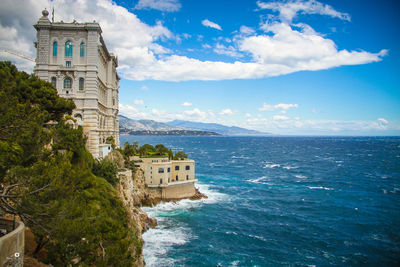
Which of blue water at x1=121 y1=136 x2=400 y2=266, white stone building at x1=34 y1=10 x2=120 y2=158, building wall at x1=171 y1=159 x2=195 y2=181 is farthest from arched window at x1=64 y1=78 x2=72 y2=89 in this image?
building wall at x1=171 y1=159 x2=195 y2=181

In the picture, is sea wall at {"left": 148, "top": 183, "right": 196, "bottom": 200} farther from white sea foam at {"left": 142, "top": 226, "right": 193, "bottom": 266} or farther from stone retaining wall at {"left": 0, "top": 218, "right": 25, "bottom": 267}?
stone retaining wall at {"left": 0, "top": 218, "right": 25, "bottom": 267}

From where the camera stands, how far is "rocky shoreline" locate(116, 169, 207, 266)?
43.4 meters

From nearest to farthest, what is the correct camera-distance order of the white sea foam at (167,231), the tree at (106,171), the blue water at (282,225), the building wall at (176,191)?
the white sea foam at (167,231) → the blue water at (282,225) → the tree at (106,171) → the building wall at (176,191)

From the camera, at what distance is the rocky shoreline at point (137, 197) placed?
142 ft

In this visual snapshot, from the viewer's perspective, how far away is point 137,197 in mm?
56844

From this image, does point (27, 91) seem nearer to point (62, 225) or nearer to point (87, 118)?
point (87, 118)

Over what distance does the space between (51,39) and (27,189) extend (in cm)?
3342

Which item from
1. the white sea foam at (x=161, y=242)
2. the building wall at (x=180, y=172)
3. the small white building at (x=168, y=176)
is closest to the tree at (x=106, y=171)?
the white sea foam at (x=161, y=242)

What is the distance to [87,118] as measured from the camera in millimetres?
42594

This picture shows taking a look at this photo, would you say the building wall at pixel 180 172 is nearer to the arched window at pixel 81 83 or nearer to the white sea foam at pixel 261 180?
the white sea foam at pixel 261 180

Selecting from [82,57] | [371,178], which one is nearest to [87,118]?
[82,57]

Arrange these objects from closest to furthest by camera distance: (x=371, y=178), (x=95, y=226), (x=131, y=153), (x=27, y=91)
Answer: (x=95, y=226)
(x=27, y=91)
(x=131, y=153)
(x=371, y=178)

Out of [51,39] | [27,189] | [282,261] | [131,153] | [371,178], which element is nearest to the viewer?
[27,189]

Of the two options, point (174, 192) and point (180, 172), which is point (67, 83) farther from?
point (174, 192)
